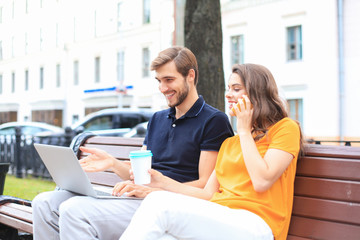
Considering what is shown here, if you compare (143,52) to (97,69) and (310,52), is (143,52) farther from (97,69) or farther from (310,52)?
(310,52)

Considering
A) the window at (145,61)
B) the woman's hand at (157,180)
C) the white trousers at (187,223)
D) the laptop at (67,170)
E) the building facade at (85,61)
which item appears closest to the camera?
the white trousers at (187,223)

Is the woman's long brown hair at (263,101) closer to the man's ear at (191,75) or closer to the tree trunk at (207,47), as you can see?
the man's ear at (191,75)

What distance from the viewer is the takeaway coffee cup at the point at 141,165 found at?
91.0 inches

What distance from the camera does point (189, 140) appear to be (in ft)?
9.26

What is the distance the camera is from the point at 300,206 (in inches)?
94.6

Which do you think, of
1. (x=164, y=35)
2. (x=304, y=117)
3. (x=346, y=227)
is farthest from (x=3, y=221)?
(x=164, y=35)

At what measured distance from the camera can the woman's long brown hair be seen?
240 cm

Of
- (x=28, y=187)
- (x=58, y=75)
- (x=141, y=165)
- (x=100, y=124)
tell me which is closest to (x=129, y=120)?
(x=100, y=124)

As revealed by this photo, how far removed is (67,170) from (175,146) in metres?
0.74

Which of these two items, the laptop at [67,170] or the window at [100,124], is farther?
the window at [100,124]

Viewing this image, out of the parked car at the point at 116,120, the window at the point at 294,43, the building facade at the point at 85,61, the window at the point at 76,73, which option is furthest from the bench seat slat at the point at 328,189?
the window at the point at 76,73

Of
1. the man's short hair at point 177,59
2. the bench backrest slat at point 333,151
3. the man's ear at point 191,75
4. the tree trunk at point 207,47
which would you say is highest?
the tree trunk at point 207,47

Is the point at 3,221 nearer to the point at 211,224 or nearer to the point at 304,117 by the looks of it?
the point at 211,224

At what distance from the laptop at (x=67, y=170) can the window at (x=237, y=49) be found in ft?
56.6
